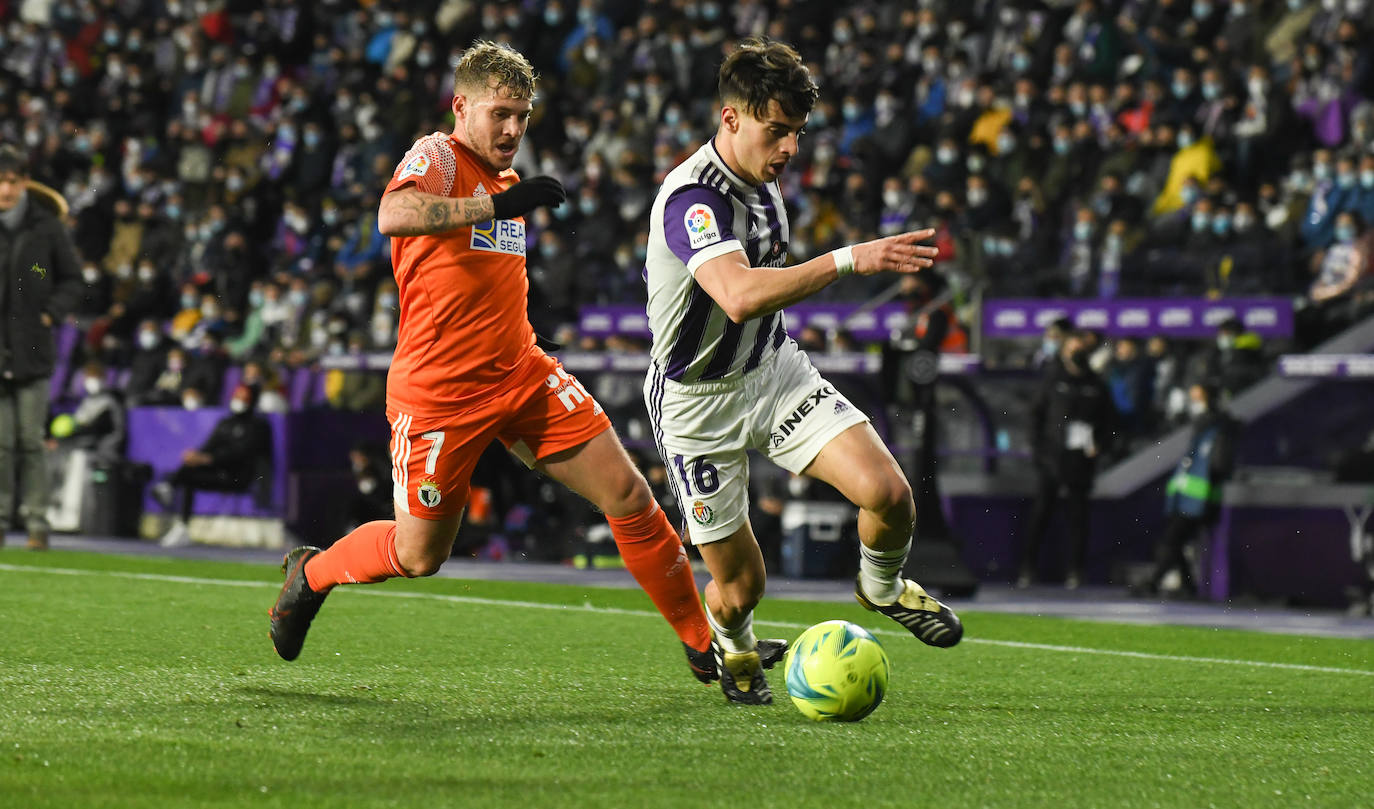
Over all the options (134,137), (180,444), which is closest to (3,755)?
(180,444)

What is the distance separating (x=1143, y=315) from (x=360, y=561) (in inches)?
389

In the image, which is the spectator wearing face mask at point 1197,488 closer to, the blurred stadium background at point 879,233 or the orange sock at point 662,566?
the blurred stadium background at point 879,233

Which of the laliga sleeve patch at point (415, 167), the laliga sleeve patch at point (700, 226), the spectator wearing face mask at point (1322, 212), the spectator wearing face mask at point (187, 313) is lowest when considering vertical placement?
the laliga sleeve patch at point (700, 226)

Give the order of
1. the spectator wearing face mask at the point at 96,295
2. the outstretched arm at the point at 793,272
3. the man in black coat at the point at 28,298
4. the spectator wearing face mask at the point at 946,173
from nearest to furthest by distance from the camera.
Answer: the outstretched arm at the point at 793,272
the man in black coat at the point at 28,298
the spectator wearing face mask at the point at 946,173
the spectator wearing face mask at the point at 96,295

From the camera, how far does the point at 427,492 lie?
21.4ft

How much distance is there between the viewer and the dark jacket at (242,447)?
1667 centimetres

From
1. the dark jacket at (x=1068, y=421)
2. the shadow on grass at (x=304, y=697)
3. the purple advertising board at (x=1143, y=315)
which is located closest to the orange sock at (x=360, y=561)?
the shadow on grass at (x=304, y=697)

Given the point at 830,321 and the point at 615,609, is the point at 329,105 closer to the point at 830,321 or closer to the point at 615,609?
the point at 830,321

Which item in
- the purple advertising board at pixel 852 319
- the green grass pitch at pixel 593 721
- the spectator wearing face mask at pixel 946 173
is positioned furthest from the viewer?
the spectator wearing face mask at pixel 946 173

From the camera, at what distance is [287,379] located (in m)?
18.6

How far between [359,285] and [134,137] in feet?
25.3

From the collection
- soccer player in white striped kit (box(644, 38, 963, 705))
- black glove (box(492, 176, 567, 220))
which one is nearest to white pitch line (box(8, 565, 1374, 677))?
soccer player in white striped kit (box(644, 38, 963, 705))

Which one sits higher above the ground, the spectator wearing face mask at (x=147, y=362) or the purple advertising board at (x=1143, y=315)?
the purple advertising board at (x=1143, y=315)

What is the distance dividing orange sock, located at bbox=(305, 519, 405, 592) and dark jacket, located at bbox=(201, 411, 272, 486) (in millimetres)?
10075
